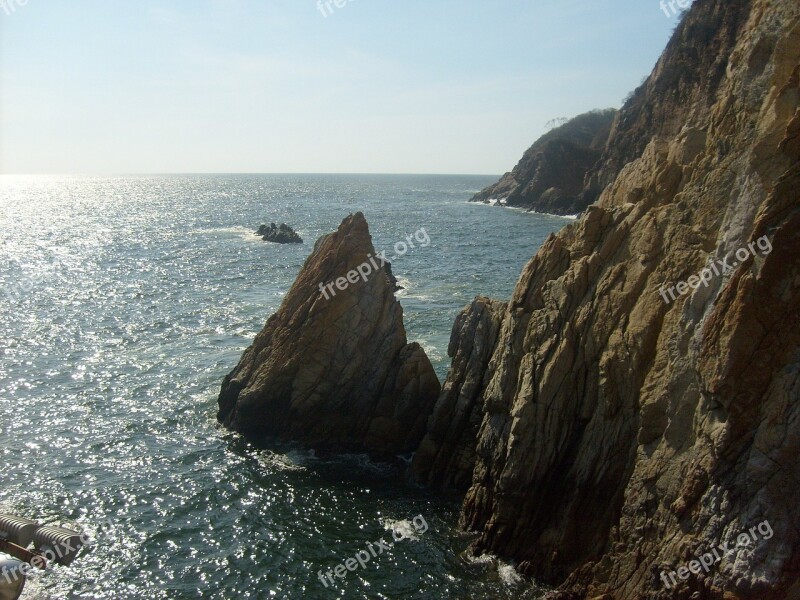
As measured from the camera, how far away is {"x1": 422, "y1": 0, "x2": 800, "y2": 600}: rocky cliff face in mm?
15141

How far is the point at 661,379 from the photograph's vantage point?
18219 mm

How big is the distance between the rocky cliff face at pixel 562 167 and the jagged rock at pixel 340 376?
99.4 m

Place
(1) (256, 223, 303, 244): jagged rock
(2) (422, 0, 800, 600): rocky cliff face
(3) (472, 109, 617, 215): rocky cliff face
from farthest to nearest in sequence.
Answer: (3) (472, 109, 617, 215): rocky cliff face → (1) (256, 223, 303, 244): jagged rock → (2) (422, 0, 800, 600): rocky cliff face

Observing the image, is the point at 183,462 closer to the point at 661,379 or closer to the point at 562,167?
the point at 661,379

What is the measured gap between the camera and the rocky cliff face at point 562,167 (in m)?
136

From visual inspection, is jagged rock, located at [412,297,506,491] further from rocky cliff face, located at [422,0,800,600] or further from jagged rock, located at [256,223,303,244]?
jagged rock, located at [256,223,303,244]

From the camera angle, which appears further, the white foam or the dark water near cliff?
the white foam

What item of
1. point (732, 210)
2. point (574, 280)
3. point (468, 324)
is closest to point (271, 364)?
point (468, 324)

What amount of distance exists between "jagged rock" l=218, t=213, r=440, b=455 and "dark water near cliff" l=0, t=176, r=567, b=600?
1.48m

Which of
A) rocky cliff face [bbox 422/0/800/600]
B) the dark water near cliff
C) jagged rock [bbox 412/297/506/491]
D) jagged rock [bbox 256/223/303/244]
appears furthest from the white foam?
jagged rock [bbox 256/223/303/244]

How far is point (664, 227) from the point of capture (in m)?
21.0

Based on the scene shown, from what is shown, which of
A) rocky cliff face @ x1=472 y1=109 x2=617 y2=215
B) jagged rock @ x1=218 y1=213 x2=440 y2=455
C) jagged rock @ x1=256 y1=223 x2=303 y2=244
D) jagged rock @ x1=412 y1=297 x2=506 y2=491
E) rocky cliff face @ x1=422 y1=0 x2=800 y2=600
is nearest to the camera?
rocky cliff face @ x1=422 y1=0 x2=800 y2=600

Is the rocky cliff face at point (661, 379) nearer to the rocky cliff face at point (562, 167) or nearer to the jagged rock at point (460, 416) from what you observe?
the jagged rock at point (460, 416)

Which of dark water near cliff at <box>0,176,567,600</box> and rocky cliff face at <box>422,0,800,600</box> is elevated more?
rocky cliff face at <box>422,0,800,600</box>
